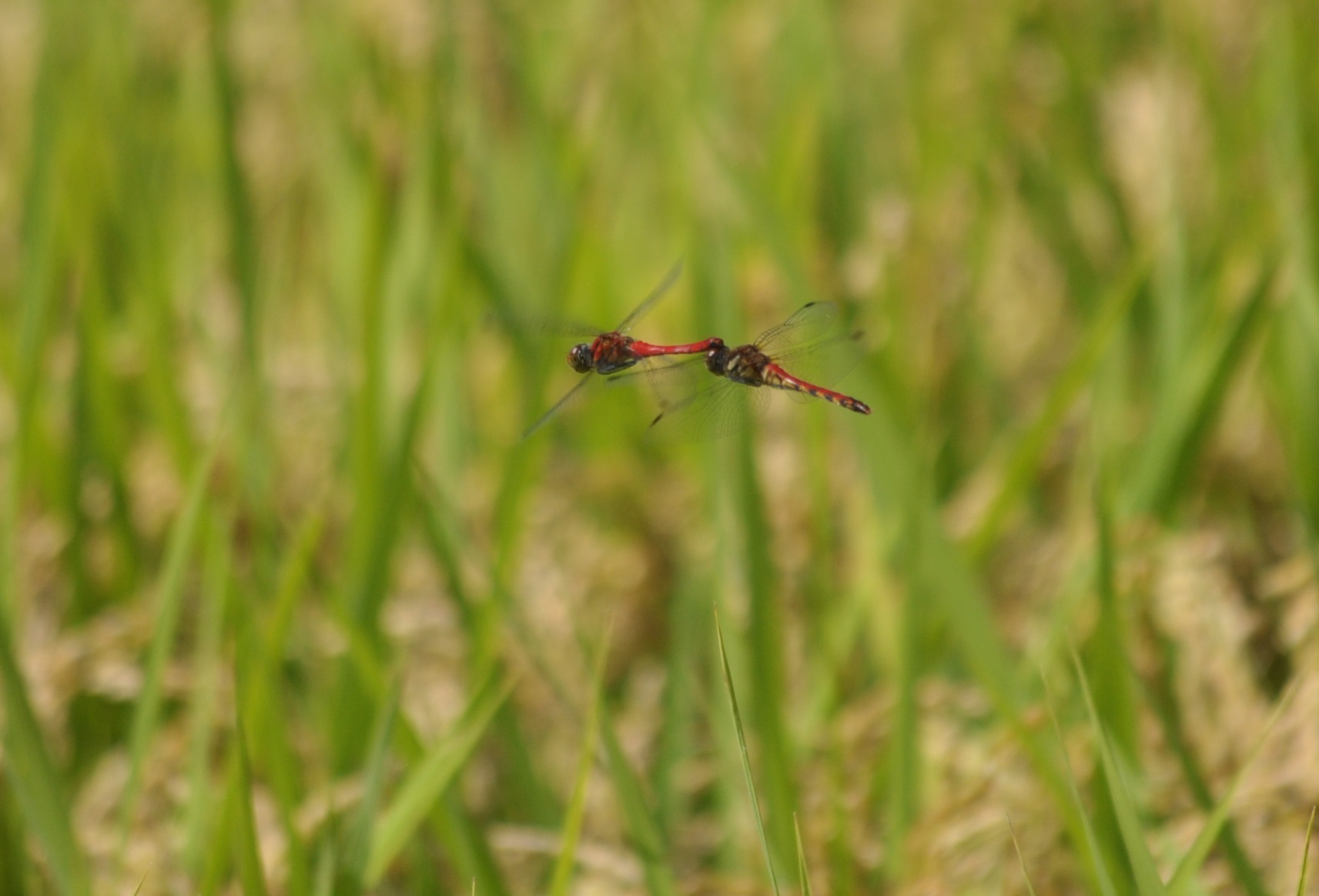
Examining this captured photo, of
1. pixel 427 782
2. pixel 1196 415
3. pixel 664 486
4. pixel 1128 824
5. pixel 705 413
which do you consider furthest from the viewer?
pixel 664 486

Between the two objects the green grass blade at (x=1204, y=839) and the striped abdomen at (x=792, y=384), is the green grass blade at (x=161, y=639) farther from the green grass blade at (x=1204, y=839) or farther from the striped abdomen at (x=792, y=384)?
the green grass blade at (x=1204, y=839)

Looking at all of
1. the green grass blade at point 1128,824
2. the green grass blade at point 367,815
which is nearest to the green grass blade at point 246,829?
the green grass blade at point 367,815

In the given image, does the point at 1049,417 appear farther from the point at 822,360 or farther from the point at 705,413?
the point at 705,413

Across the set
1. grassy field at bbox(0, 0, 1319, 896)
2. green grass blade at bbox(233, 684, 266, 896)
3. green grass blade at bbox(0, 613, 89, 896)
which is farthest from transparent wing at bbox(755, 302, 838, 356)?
green grass blade at bbox(0, 613, 89, 896)

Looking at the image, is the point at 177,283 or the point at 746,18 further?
the point at 746,18

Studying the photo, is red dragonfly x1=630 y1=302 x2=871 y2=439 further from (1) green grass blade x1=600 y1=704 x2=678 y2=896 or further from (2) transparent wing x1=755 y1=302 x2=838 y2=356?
(1) green grass blade x1=600 y1=704 x2=678 y2=896

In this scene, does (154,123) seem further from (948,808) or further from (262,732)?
(948,808)

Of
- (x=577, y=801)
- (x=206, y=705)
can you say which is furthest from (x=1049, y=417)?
(x=206, y=705)

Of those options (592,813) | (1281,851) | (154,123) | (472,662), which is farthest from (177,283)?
(1281,851)
